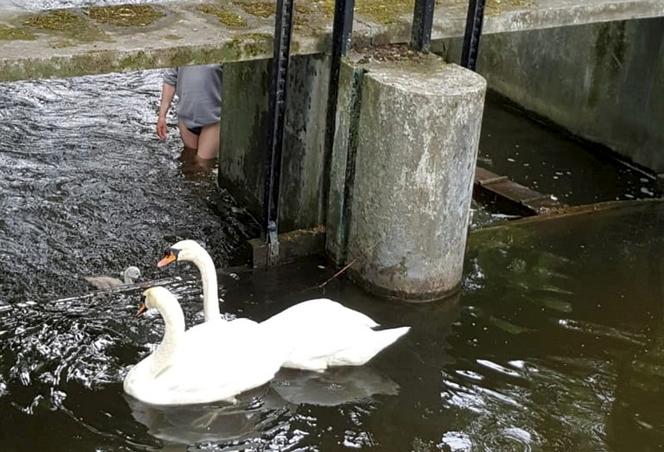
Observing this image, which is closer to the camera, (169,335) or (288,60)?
(169,335)

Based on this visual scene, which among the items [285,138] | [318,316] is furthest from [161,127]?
[318,316]

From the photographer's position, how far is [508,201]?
29.9ft

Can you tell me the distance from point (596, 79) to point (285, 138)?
12.6 feet

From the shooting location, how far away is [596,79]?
10.6 metres

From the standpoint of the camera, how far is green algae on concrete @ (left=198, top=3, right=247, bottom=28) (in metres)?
7.57

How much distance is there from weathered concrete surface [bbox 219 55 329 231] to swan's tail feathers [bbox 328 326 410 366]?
63.5 inches

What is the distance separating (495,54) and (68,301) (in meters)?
6.47

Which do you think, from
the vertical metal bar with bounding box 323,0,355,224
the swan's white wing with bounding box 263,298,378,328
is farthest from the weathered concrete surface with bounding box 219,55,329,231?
the swan's white wing with bounding box 263,298,378,328

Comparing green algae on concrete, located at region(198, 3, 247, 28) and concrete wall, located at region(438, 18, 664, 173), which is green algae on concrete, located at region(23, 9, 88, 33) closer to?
green algae on concrete, located at region(198, 3, 247, 28)

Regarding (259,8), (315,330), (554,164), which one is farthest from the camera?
(554,164)

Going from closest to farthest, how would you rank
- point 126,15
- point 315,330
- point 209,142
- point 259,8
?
point 315,330
point 126,15
point 259,8
point 209,142

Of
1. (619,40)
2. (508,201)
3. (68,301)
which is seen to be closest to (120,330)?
(68,301)

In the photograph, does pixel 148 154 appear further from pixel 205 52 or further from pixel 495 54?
pixel 495 54

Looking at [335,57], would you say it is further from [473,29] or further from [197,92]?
[197,92]
